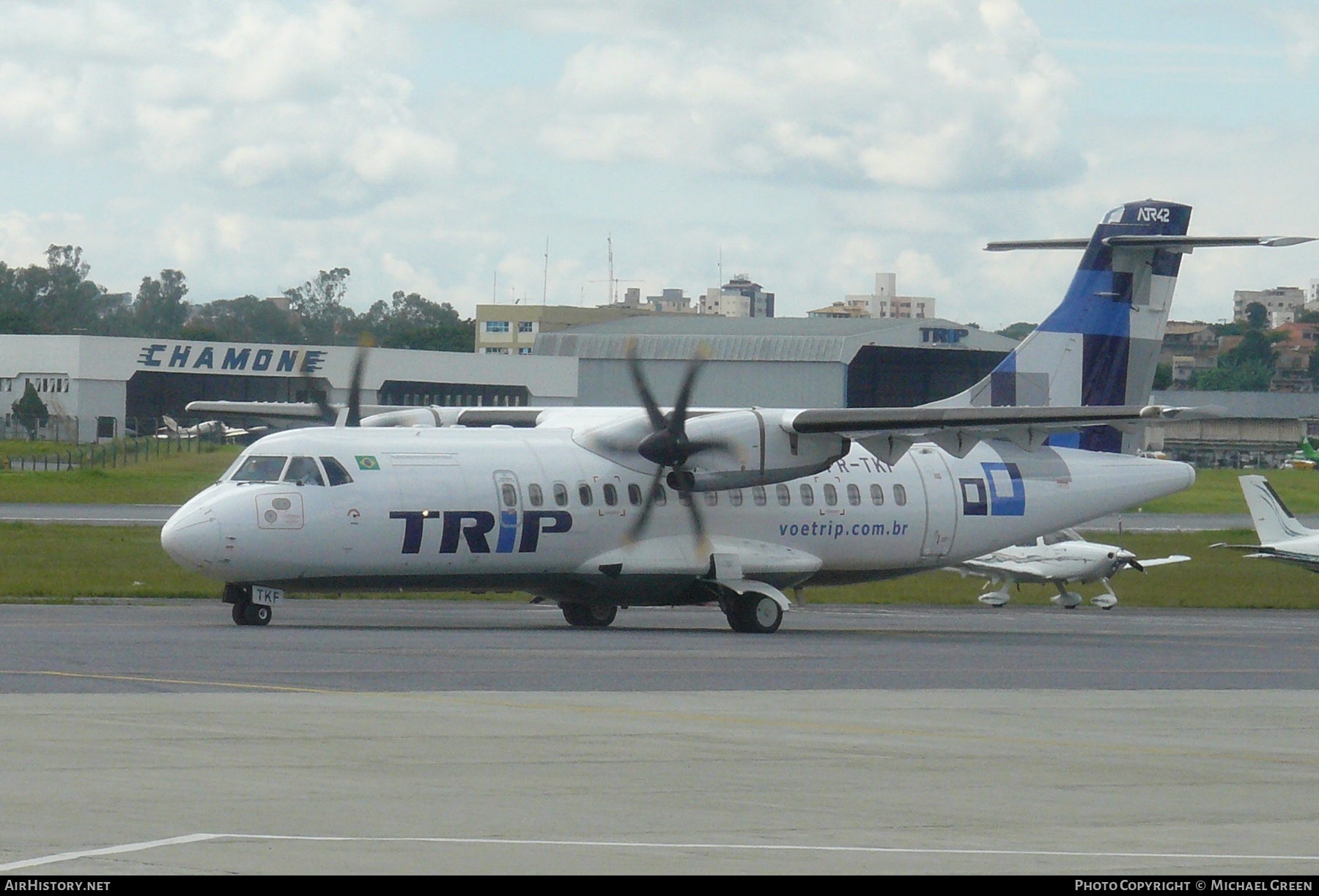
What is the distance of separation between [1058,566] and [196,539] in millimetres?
19348

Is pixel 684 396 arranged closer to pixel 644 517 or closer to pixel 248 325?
pixel 644 517

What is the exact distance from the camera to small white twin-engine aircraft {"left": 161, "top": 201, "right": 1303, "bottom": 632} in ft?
83.9

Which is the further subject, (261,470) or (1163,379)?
(1163,379)

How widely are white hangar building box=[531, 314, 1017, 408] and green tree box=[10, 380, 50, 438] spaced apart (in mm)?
27046

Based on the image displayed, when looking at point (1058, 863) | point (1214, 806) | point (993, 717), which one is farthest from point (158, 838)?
point (993, 717)

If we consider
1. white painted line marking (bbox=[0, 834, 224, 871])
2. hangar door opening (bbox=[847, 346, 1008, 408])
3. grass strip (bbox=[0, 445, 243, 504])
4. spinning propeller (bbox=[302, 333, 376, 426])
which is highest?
hangar door opening (bbox=[847, 346, 1008, 408])

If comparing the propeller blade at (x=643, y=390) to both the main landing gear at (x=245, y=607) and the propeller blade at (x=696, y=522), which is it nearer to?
the propeller blade at (x=696, y=522)

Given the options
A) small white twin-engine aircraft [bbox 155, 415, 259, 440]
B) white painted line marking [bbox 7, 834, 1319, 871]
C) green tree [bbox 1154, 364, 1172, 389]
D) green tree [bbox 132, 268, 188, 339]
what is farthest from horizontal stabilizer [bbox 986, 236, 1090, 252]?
green tree [bbox 1154, 364, 1172, 389]

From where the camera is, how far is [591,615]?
28.9 meters

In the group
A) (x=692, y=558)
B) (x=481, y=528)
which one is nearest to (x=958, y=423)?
(x=692, y=558)

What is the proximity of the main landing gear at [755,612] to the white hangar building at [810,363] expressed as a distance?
63.5 metres

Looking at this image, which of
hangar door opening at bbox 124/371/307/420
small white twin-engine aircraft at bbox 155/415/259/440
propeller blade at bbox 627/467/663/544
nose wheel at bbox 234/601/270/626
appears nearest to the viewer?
nose wheel at bbox 234/601/270/626

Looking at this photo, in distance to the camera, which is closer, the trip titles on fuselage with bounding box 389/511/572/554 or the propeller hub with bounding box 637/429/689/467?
the trip titles on fuselage with bounding box 389/511/572/554

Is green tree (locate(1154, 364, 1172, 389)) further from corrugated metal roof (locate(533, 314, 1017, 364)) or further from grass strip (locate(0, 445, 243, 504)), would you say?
grass strip (locate(0, 445, 243, 504))
